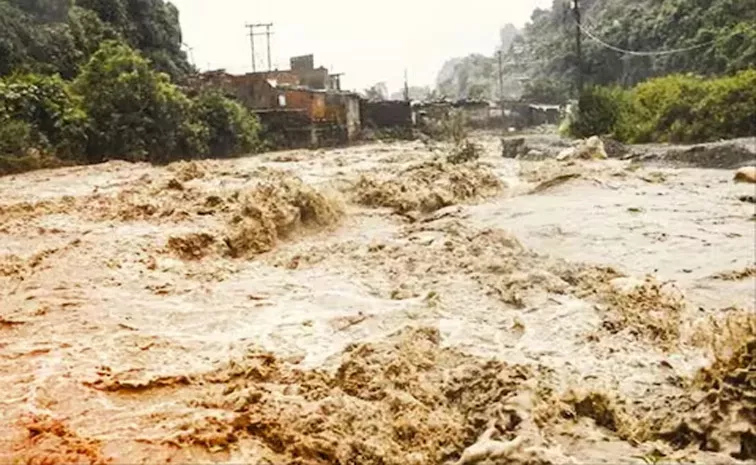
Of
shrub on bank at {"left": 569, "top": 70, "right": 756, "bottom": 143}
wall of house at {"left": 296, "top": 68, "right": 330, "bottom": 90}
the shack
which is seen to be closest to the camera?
shrub on bank at {"left": 569, "top": 70, "right": 756, "bottom": 143}

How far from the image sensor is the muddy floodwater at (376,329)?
4750mm

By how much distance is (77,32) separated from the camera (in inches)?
1039

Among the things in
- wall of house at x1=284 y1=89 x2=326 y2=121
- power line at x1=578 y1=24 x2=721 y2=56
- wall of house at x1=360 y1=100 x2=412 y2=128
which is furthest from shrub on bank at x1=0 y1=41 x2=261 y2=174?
power line at x1=578 y1=24 x2=721 y2=56

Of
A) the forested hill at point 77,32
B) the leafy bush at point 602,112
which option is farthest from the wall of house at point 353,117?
the leafy bush at point 602,112

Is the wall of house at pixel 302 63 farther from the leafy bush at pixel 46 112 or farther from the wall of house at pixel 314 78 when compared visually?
the leafy bush at pixel 46 112

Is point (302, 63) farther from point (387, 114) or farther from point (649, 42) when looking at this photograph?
point (649, 42)

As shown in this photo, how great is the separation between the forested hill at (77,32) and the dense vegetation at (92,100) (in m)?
0.04

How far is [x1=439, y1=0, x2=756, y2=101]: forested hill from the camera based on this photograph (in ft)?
96.0

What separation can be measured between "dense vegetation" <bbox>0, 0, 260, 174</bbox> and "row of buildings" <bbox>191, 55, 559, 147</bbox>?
296 centimetres

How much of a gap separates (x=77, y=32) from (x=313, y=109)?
428 inches

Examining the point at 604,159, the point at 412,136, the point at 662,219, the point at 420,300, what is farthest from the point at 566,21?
the point at 420,300

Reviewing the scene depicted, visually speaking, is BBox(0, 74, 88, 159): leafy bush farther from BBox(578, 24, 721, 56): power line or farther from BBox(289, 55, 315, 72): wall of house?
BBox(289, 55, 315, 72): wall of house

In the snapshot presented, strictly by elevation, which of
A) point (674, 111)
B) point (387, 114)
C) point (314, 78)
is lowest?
point (674, 111)

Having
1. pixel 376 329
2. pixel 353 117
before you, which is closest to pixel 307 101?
pixel 353 117
